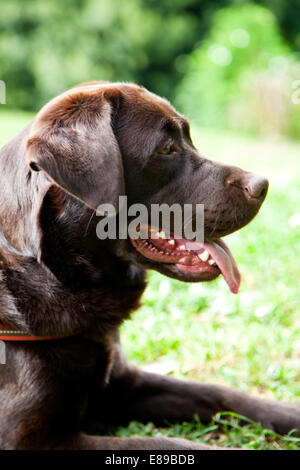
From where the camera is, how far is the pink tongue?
96.7 inches

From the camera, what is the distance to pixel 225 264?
98.2 inches

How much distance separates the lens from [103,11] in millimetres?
18531

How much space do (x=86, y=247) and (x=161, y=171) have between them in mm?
435

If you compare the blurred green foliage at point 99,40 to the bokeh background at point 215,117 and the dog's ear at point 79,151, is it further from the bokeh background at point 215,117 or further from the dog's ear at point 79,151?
the dog's ear at point 79,151

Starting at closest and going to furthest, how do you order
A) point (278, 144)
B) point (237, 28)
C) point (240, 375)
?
point (240, 375) < point (278, 144) < point (237, 28)

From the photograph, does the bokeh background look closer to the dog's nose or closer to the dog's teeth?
the dog's teeth

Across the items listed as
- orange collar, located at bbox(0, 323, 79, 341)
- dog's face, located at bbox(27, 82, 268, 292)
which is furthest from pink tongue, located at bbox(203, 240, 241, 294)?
orange collar, located at bbox(0, 323, 79, 341)

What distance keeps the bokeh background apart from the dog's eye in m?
1.22

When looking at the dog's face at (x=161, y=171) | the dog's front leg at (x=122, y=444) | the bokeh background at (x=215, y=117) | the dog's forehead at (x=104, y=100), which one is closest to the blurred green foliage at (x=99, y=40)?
the bokeh background at (x=215, y=117)

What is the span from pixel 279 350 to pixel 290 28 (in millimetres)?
18821

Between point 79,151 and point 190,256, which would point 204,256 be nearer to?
point 190,256

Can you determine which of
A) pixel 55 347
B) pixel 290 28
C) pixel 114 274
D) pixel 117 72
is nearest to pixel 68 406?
pixel 55 347

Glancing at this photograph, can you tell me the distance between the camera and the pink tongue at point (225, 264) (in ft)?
8.05
